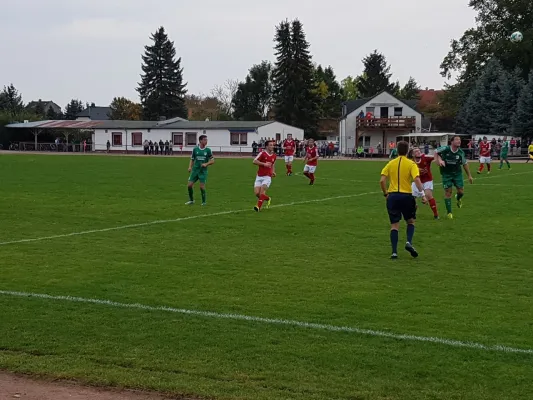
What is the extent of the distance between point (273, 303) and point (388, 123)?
70441mm

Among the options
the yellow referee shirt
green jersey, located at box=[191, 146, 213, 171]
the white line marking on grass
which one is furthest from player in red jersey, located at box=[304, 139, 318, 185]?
the white line marking on grass

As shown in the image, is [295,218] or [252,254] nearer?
[252,254]

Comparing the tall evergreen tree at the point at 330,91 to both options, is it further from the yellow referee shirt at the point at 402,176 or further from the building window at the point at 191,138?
the yellow referee shirt at the point at 402,176

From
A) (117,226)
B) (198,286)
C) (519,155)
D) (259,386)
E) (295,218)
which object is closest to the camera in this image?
(259,386)

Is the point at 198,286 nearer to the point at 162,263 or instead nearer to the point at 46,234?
the point at 162,263

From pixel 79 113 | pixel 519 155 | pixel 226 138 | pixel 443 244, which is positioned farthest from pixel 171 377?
pixel 79 113

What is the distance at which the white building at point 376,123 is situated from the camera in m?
76.5

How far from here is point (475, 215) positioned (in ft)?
54.1

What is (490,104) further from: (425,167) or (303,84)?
(425,167)

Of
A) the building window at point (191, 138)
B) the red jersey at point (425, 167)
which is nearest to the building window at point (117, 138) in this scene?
the building window at point (191, 138)

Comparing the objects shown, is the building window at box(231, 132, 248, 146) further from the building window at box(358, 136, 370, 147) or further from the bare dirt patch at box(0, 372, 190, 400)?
the bare dirt patch at box(0, 372, 190, 400)

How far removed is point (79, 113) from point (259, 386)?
12553cm

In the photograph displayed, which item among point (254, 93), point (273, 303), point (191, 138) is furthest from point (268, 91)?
point (273, 303)

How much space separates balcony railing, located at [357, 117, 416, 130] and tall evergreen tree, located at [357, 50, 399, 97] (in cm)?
3951
